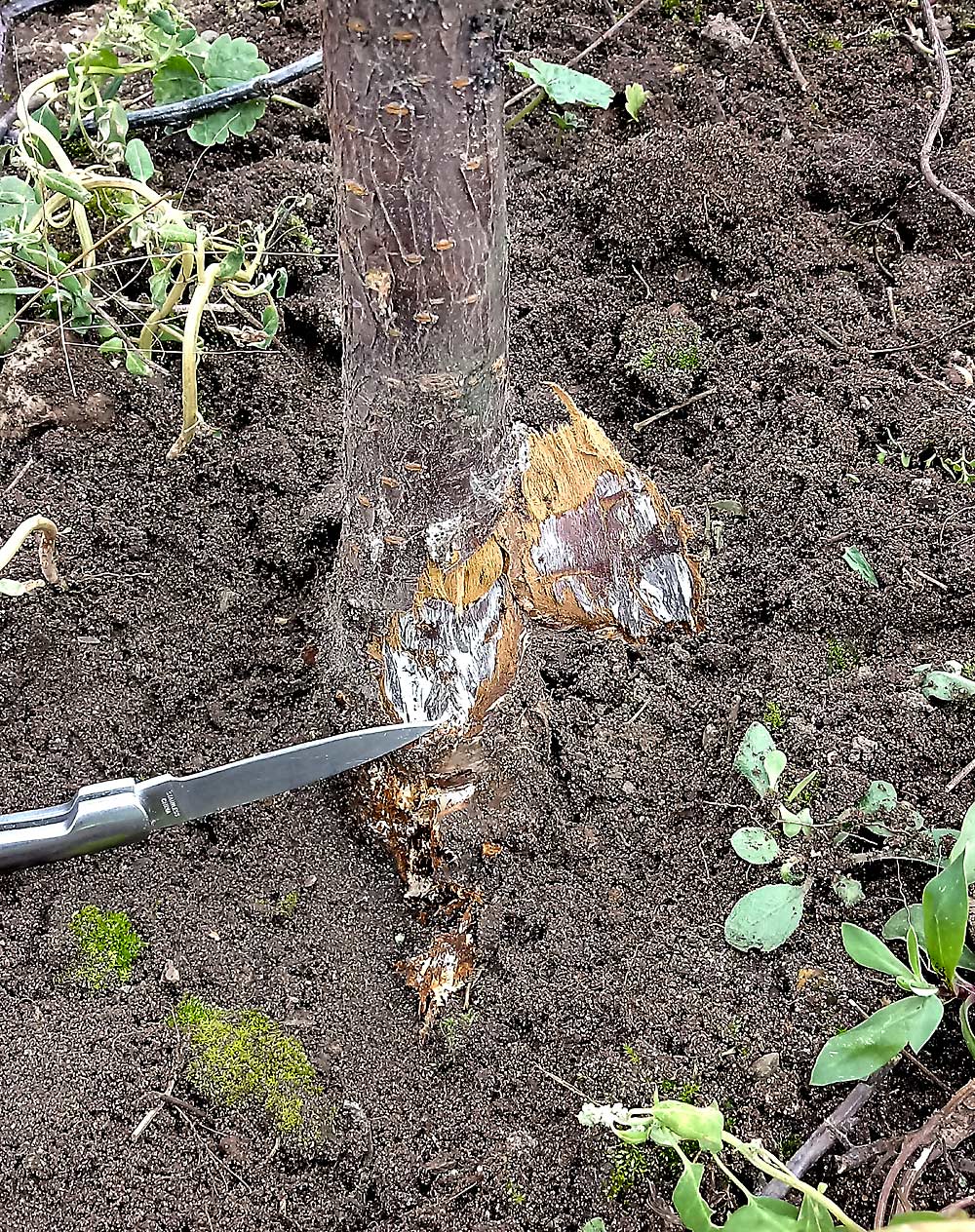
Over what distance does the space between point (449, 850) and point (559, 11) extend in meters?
1.59

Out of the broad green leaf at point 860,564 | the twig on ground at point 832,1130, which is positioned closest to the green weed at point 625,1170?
the twig on ground at point 832,1130

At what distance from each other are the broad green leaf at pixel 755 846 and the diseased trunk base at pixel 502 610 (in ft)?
0.94

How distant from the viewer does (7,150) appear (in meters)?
1.56

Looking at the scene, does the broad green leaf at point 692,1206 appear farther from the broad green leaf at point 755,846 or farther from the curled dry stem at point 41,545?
the curled dry stem at point 41,545

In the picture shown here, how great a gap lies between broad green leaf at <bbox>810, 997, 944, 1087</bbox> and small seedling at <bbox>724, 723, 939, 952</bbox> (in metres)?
0.15

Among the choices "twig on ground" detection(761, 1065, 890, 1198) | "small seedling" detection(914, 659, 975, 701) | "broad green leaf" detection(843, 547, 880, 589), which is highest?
"broad green leaf" detection(843, 547, 880, 589)

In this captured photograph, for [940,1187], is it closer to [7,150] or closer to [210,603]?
[210,603]

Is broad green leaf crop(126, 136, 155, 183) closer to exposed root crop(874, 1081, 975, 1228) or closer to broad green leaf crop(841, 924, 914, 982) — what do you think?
broad green leaf crop(841, 924, 914, 982)

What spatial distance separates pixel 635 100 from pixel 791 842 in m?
1.27

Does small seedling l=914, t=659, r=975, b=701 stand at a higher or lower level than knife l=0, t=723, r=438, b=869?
lower

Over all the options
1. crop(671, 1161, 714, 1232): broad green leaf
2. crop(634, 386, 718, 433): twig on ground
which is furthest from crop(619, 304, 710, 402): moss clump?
crop(671, 1161, 714, 1232): broad green leaf

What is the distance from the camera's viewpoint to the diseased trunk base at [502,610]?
3.59 feet

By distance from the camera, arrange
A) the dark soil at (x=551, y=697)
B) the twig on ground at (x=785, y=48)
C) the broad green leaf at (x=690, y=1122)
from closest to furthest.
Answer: the broad green leaf at (x=690, y=1122) → the dark soil at (x=551, y=697) → the twig on ground at (x=785, y=48)

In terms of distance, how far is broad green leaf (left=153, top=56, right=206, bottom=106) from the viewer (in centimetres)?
160
